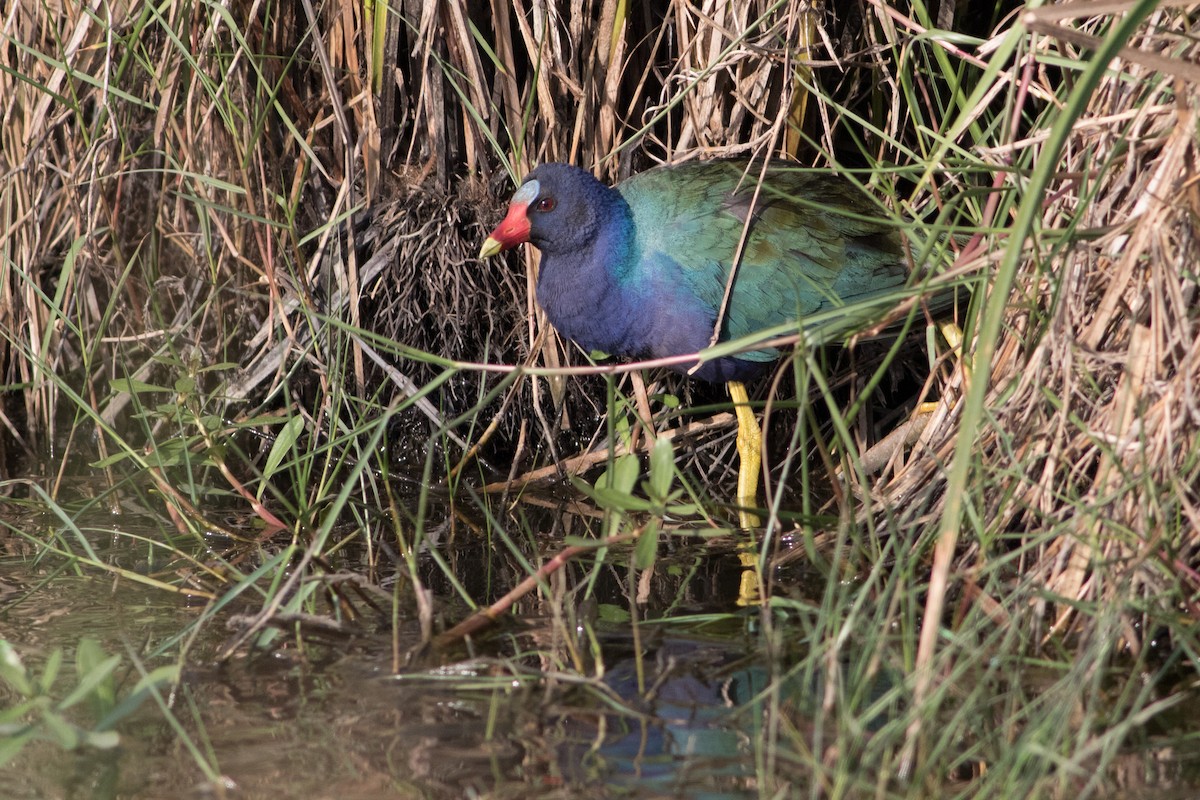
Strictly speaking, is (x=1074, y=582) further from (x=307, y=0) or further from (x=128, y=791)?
(x=307, y=0)

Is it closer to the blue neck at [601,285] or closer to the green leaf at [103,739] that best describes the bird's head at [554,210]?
the blue neck at [601,285]

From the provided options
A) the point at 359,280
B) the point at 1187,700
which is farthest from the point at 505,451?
the point at 1187,700

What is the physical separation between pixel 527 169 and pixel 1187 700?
171 centimetres

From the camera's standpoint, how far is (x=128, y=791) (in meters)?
1.59

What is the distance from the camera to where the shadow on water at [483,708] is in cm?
159

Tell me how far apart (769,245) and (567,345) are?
601mm

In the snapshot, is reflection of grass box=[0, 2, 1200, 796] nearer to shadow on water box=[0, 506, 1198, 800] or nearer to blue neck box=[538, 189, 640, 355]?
shadow on water box=[0, 506, 1198, 800]

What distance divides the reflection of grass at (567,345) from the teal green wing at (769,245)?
108mm

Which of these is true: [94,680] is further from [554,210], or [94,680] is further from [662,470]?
[554,210]

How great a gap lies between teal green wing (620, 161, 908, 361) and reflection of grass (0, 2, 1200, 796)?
0.35ft

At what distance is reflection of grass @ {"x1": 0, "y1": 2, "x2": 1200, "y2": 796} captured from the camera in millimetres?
1789

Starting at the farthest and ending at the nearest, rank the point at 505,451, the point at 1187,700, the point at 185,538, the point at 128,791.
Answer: the point at 505,451 → the point at 185,538 → the point at 1187,700 → the point at 128,791

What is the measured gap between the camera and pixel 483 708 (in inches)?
70.2

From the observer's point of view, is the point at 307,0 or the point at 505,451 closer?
the point at 307,0
